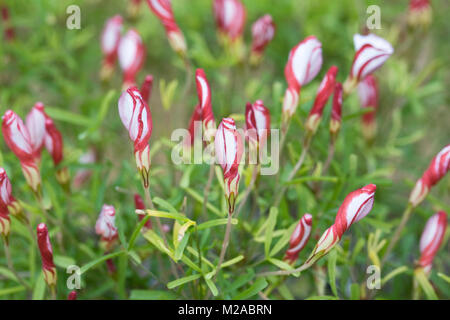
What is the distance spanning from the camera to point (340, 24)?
40.6 inches

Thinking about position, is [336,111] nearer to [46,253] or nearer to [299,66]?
[299,66]

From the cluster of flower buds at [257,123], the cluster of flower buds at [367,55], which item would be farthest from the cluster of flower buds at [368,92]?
the cluster of flower buds at [257,123]

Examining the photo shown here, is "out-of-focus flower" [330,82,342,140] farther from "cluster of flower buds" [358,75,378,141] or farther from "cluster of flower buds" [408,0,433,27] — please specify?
"cluster of flower buds" [408,0,433,27]

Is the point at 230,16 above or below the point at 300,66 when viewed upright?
above

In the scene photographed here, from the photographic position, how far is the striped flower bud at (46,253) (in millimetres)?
497

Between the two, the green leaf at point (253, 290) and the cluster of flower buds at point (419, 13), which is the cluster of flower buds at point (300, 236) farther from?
the cluster of flower buds at point (419, 13)

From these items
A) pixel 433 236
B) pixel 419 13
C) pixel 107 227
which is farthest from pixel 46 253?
pixel 419 13

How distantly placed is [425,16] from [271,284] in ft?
1.66

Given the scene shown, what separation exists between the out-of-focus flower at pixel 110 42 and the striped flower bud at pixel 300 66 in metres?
0.33

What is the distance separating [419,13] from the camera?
83cm

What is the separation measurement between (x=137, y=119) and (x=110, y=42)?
374 mm

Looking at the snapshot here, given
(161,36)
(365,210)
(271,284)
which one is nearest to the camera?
(365,210)
